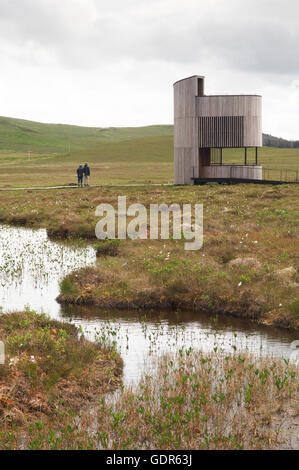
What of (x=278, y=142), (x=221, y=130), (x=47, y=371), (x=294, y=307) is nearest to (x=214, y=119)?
(x=221, y=130)

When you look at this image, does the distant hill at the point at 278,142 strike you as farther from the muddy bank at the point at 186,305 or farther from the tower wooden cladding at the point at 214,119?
the muddy bank at the point at 186,305

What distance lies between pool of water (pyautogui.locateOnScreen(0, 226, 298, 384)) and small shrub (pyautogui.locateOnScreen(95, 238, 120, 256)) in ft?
7.66

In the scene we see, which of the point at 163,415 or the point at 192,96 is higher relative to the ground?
the point at 192,96

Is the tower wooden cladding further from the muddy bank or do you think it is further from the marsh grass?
the marsh grass

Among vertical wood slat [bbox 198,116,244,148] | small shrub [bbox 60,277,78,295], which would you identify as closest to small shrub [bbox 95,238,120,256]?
small shrub [bbox 60,277,78,295]

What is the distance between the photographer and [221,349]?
1606cm

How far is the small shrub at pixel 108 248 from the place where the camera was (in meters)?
28.4

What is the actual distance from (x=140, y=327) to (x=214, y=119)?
35.9m

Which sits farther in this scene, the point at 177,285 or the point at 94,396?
the point at 177,285

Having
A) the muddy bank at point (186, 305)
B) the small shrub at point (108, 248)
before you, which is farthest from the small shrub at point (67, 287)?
the small shrub at point (108, 248)

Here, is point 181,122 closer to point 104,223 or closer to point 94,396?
point 104,223
